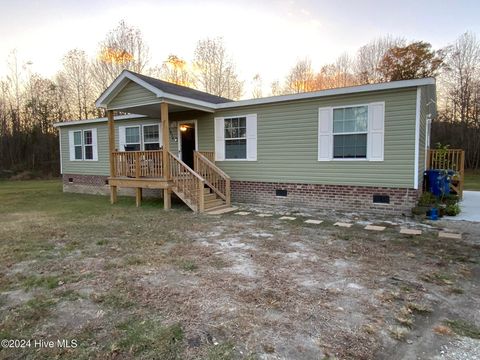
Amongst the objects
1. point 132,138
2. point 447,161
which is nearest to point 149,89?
point 132,138

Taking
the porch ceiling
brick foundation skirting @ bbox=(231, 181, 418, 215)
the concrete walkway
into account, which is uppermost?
the porch ceiling

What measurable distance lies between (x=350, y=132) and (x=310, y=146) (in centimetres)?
109

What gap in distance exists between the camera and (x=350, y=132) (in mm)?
7520

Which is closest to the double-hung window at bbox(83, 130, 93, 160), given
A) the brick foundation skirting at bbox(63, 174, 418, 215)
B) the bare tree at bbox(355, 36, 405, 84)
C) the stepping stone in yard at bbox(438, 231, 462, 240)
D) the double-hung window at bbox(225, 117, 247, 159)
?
the double-hung window at bbox(225, 117, 247, 159)

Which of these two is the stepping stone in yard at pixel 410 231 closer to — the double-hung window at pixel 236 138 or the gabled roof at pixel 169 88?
the double-hung window at pixel 236 138

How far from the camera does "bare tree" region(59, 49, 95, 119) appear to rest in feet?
70.8

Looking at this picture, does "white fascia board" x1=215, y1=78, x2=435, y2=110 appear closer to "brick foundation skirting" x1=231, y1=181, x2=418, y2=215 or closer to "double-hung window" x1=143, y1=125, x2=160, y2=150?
"brick foundation skirting" x1=231, y1=181, x2=418, y2=215

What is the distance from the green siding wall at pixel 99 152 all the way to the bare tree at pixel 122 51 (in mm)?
9394

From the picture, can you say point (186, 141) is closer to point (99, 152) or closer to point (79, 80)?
point (99, 152)

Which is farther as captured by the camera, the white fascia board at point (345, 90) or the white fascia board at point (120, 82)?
the white fascia board at point (120, 82)

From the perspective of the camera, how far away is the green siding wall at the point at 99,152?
11600 mm

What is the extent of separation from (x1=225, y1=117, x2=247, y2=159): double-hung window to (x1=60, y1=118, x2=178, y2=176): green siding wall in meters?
2.31

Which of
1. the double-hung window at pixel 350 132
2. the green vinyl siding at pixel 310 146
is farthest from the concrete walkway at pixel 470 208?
the double-hung window at pixel 350 132

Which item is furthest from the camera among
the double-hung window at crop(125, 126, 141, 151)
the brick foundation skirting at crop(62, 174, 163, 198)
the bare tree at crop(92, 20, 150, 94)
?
the bare tree at crop(92, 20, 150, 94)
